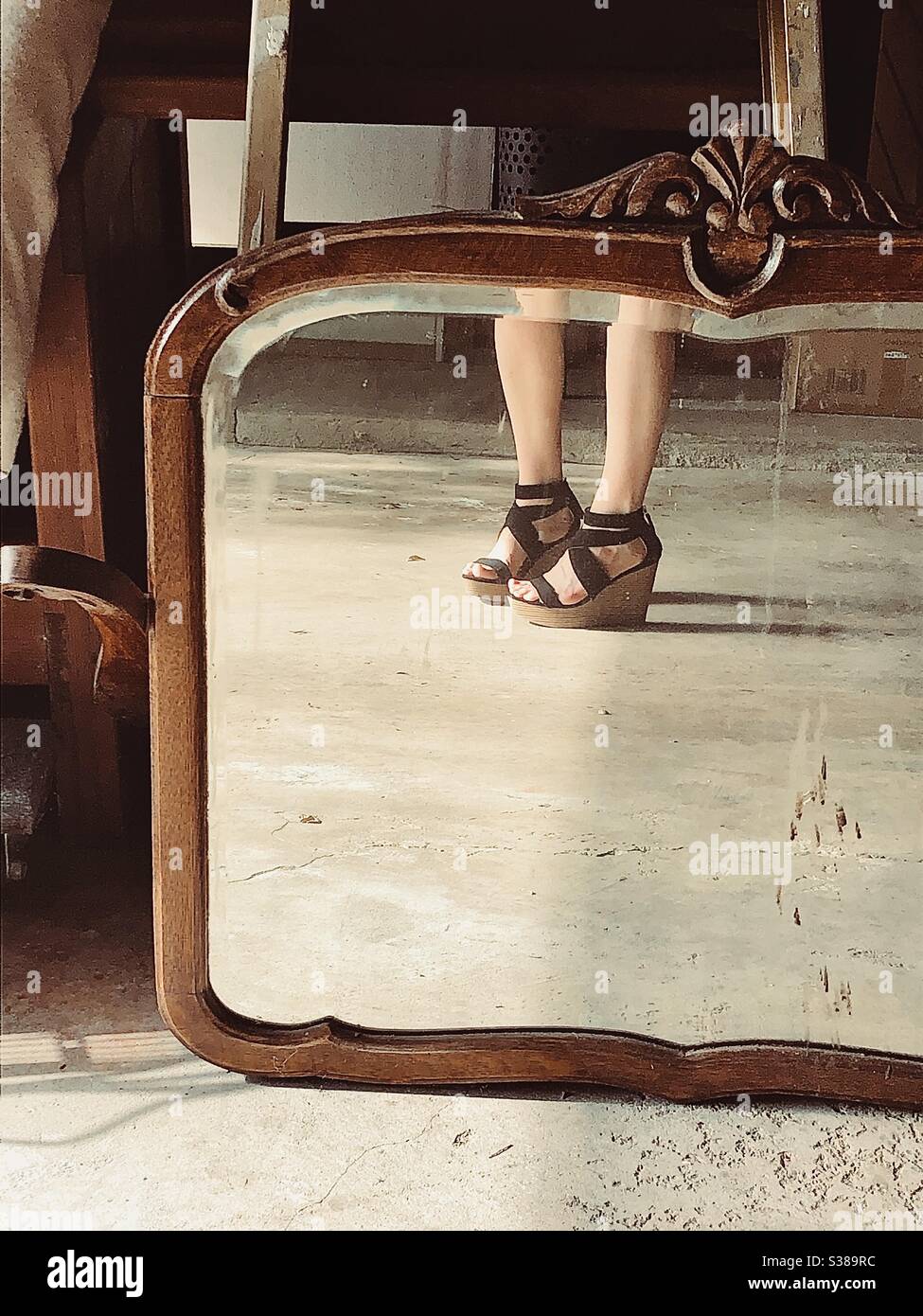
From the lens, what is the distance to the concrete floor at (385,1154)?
3.13 feet

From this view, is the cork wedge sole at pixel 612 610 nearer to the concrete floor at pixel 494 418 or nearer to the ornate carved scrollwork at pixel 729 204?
the concrete floor at pixel 494 418

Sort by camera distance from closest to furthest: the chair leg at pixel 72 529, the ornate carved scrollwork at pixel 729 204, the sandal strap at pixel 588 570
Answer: the ornate carved scrollwork at pixel 729 204 → the sandal strap at pixel 588 570 → the chair leg at pixel 72 529

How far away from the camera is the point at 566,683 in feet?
3.31

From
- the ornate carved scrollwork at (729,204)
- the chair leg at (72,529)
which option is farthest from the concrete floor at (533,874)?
the chair leg at (72,529)

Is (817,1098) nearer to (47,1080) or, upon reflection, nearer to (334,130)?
(47,1080)

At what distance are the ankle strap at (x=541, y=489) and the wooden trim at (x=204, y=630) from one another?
15 cm

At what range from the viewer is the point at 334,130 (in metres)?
1.10

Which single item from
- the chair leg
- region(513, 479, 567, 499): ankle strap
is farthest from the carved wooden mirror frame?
the chair leg

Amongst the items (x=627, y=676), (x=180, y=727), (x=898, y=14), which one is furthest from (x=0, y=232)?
(x=898, y=14)

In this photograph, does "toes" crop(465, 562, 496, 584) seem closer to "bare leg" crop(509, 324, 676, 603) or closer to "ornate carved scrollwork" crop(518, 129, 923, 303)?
"bare leg" crop(509, 324, 676, 603)

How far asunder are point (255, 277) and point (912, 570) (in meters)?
0.53

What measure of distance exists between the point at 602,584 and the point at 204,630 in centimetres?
31

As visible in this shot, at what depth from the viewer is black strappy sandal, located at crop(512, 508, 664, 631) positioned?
98cm

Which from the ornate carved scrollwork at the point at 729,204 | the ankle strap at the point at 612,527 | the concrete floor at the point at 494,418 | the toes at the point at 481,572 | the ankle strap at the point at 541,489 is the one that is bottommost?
the toes at the point at 481,572
